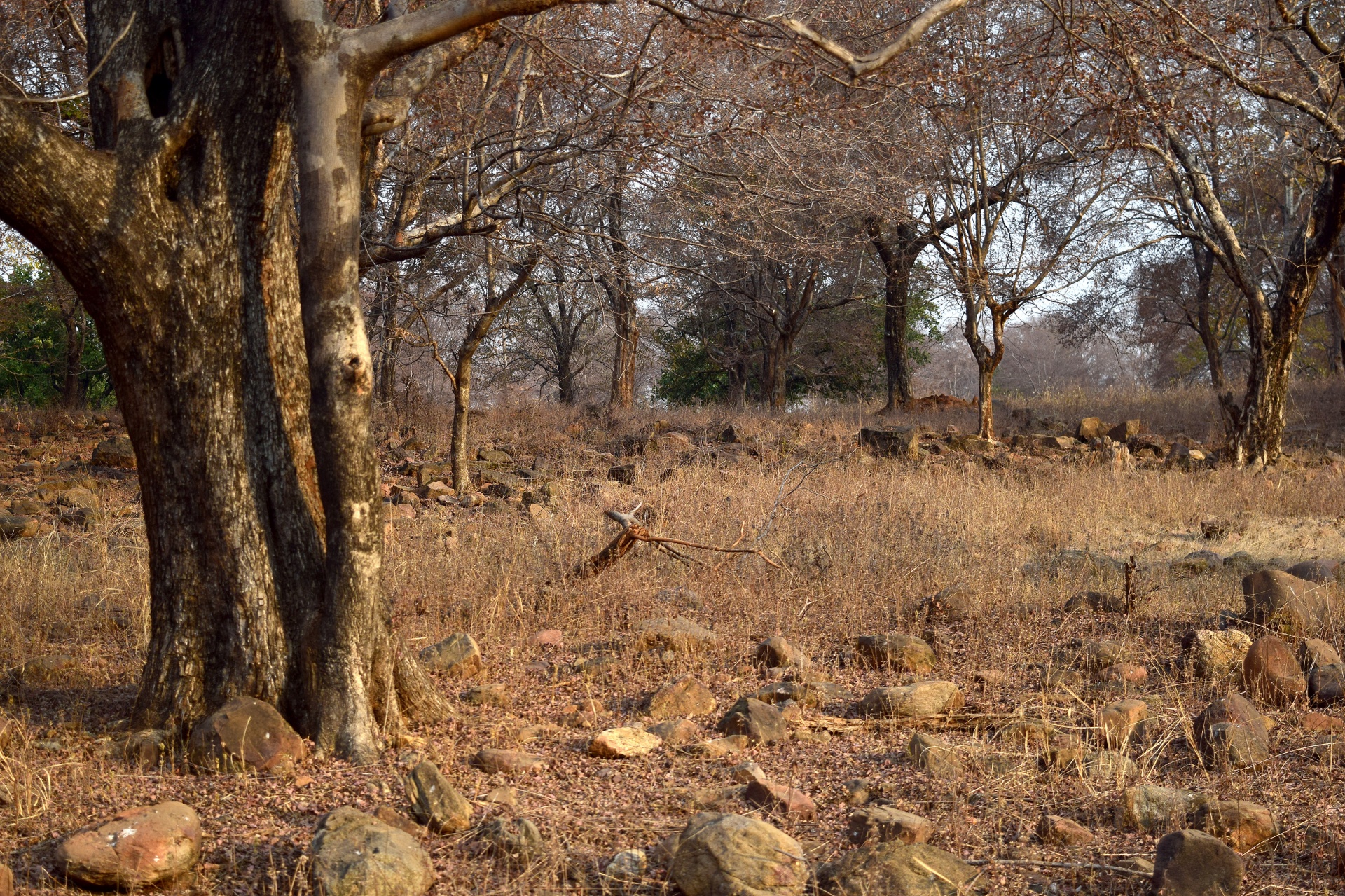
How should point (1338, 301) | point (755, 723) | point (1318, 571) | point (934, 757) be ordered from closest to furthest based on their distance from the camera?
point (934, 757)
point (755, 723)
point (1318, 571)
point (1338, 301)

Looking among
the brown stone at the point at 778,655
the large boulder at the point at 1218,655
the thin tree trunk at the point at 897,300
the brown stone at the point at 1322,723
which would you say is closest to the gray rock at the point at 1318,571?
the large boulder at the point at 1218,655

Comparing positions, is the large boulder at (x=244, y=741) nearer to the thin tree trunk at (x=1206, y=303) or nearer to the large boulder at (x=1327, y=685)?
the large boulder at (x=1327, y=685)

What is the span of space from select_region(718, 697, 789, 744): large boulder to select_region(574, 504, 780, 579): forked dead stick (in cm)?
179

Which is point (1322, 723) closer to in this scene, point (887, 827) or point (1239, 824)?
point (1239, 824)

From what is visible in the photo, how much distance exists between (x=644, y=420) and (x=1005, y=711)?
41.7 ft

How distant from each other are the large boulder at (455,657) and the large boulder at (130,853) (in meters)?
1.92

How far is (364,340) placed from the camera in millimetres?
3678

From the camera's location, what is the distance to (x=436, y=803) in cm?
306

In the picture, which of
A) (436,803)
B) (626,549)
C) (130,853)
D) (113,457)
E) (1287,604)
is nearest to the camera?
(130,853)

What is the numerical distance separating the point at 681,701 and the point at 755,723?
0.47 meters

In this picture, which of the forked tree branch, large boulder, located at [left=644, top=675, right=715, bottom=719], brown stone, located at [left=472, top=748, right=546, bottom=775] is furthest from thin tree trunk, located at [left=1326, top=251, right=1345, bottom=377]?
brown stone, located at [left=472, top=748, right=546, bottom=775]

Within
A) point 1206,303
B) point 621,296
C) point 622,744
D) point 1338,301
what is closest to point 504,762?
point 622,744

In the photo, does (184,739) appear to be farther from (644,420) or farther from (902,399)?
(902,399)

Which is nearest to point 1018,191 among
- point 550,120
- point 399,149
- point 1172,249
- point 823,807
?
point 550,120
